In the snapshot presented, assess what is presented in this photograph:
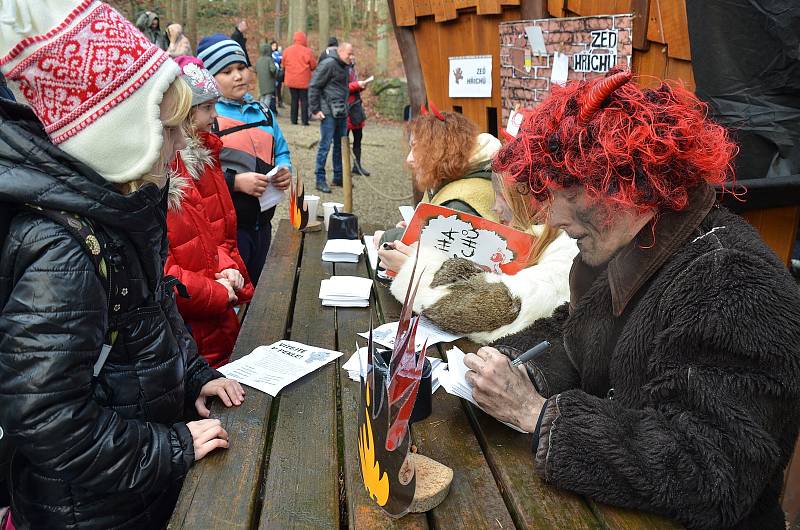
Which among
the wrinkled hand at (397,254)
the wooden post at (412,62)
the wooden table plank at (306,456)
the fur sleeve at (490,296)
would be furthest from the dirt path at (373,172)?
the wooden table plank at (306,456)

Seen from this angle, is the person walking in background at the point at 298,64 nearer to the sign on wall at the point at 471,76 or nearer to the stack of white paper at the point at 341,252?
the sign on wall at the point at 471,76

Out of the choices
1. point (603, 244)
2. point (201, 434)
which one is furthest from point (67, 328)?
point (603, 244)

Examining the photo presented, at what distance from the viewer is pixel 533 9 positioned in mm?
3945

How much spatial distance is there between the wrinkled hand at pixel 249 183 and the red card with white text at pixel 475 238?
→ 4.45 ft

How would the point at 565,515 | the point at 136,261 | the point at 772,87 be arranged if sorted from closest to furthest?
the point at 565,515 < the point at 136,261 < the point at 772,87

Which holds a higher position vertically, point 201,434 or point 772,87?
point 772,87

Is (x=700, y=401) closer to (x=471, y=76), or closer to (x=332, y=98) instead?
(x=471, y=76)

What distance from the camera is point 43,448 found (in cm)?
129

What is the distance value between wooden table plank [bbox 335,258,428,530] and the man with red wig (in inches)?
13.1

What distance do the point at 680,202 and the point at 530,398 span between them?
586 mm

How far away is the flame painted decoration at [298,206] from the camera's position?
3629mm

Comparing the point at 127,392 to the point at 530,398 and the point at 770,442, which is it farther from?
the point at 770,442

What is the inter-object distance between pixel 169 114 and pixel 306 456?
35.0 inches

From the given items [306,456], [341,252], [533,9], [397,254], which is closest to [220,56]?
[341,252]
